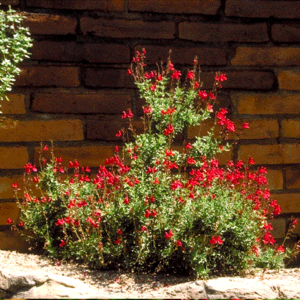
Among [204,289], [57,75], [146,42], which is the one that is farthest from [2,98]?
[204,289]

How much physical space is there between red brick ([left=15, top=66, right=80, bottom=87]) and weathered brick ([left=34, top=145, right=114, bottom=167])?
0.36 metres

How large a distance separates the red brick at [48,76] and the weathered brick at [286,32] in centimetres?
121

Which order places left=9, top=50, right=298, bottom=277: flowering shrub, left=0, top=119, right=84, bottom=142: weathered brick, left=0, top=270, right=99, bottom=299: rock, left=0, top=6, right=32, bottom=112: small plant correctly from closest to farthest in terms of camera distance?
left=0, top=270, right=99, bottom=299: rock → left=9, top=50, right=298, bottom=277: flowering shrub → left=0, top=6, right=32, bottom=112: small plant → left=0, top=119, right=84, bottom=142: weathered brick

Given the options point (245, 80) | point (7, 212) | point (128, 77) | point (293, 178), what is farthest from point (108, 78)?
point (293, 178)

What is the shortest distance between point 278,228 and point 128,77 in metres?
1.27

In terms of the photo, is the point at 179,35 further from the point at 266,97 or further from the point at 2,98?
the point at 2,98

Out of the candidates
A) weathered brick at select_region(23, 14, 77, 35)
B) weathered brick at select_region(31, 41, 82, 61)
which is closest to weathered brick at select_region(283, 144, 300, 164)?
weathered brick at select_region(31, 41, 82, 61)

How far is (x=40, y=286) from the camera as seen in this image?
2111 mm

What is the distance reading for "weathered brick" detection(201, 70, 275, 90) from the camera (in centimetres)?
304

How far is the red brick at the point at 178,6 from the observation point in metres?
2.95

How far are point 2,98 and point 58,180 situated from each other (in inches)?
20.3

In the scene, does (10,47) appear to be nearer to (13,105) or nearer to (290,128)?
(13,105)

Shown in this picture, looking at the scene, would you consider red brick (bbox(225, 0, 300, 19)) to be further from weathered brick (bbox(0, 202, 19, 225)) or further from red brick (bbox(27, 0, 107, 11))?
weathered brick (bbox(0, 202, 19, 225))

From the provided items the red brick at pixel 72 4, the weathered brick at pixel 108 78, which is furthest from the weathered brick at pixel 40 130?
the red brick at pixel 72 4
